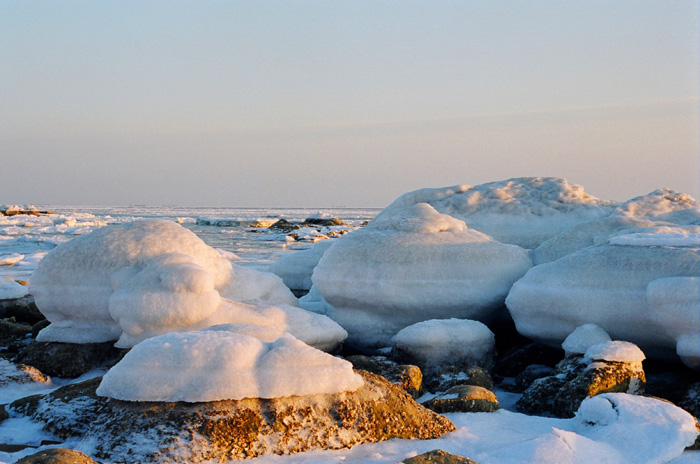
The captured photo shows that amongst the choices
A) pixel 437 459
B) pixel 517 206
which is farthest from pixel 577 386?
pixel 517 206

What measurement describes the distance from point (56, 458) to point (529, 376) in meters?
3.56

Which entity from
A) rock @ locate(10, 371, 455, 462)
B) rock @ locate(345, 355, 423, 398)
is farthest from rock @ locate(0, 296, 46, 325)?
rock @ locate(345, 355, 423, 398)

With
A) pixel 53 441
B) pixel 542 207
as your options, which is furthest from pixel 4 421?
pixel 542 207

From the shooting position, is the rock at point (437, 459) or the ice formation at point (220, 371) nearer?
the rock at point (437, 459)

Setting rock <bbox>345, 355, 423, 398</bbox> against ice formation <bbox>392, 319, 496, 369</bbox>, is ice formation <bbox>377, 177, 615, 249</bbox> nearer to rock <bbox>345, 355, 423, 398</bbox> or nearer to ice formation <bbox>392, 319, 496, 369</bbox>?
ice formation <bbox>392, 319, 496, 369</bbox>

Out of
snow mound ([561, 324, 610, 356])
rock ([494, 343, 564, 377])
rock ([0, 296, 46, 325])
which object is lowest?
rock ([0, 296, 46, 325])

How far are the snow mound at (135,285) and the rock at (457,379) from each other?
5.84ft

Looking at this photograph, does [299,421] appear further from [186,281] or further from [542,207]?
[542,207]

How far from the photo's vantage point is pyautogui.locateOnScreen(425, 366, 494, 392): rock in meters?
4.70

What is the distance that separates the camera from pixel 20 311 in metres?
7.57

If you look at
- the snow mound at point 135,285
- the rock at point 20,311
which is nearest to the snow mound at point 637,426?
the snow mound at point 135,285

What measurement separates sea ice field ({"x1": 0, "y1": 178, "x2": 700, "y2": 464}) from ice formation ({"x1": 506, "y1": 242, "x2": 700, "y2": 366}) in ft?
0.04

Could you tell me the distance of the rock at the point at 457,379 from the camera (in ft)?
15.4

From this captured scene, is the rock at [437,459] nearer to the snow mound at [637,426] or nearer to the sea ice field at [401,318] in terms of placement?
the sea ice field at [401,318]
